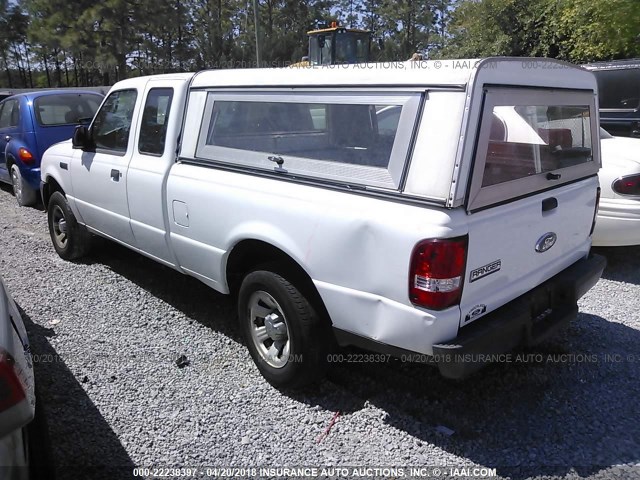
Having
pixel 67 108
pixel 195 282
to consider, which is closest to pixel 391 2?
pixel 67 108

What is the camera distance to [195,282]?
15.9ft

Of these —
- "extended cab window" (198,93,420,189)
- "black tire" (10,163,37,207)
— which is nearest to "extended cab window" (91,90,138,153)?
"extended cab window" (198,93,420,189)

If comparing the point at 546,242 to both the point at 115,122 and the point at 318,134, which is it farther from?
the point at 115,122

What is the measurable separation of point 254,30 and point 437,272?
118 feet

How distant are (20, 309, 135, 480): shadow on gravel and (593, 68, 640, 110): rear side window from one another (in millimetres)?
6409

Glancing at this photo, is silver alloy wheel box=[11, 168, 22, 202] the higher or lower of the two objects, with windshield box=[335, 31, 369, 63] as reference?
lower

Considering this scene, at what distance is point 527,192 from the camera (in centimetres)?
272

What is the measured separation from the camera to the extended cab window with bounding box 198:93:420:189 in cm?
245

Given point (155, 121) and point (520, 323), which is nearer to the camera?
point (520, 323)

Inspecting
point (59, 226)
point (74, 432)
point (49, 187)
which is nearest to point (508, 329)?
point (74, 432)

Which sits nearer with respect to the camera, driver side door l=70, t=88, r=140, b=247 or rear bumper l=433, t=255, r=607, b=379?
rear bumper l=433, t=255, r=607, b=379

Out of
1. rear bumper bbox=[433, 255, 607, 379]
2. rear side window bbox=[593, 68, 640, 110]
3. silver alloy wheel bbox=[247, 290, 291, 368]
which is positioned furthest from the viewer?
rear side window bbox=[593, 68, 640, 110]

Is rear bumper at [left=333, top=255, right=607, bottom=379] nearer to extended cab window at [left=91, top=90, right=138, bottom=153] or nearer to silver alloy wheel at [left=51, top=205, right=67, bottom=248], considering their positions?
extended cab window at [left=91, top=90, right=138, bottom=153]

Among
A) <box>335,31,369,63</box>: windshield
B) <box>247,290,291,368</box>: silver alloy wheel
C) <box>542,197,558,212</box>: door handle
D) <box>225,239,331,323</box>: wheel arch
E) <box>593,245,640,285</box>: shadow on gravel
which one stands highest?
<box>335,31,369,63</box>: windshield
